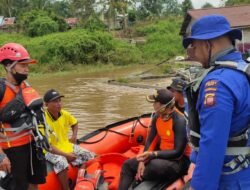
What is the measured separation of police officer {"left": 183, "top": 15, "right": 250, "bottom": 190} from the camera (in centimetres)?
155

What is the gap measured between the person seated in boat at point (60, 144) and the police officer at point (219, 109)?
7.35 feet

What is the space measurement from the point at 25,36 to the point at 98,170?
2807 centimetres

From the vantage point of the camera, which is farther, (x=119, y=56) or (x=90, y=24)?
(x=90, y=24)

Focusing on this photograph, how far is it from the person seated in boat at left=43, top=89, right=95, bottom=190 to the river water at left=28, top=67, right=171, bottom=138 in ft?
12.7

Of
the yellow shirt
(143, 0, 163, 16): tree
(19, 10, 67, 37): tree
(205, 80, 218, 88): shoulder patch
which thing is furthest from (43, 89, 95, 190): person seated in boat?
(143, 0, 163, 16): tree

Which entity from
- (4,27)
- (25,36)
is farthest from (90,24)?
(4,27)

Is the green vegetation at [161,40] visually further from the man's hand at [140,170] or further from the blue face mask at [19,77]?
the blue face mask at [19,77]

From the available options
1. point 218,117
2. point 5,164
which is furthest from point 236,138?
point 5,164

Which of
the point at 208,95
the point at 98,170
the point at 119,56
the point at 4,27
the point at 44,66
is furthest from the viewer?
the point at 4,27

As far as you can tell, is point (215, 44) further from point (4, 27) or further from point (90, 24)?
point (4, 27)

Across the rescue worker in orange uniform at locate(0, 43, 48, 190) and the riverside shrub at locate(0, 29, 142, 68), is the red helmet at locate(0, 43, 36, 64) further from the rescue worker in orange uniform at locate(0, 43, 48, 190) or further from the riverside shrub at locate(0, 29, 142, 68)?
the riverside shrub at locate(0, 29, 142, 68)

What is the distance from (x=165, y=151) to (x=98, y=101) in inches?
365

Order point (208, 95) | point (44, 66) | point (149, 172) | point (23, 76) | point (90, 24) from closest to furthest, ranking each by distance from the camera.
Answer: point (208, 95) → point (23, 76) → point (149, 172) → point (44, 66) → point (90, 24)

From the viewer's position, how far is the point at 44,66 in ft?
77.8
